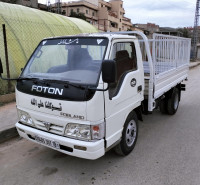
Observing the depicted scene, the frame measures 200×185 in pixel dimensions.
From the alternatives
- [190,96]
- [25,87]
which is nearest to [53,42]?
[25,87]

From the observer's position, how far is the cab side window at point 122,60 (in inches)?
119

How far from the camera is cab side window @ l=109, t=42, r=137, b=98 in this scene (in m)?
3.01

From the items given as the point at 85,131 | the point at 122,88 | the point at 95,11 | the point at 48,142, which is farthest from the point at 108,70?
the point at 95,11

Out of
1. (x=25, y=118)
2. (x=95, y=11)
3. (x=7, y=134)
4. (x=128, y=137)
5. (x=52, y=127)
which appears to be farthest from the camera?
(x=95, y=11)

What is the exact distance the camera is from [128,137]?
3.51 meters

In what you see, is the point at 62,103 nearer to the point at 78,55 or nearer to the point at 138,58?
the point at 78,55

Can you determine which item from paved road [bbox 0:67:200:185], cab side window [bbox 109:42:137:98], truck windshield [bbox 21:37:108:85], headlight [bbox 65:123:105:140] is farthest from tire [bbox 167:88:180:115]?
headlight [bbox 65:123:105:140]

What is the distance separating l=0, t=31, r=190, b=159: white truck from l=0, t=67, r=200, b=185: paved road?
1.05 ft

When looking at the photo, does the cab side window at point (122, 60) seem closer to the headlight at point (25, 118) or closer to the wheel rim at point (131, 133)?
the wheel rim at point (131, 133)

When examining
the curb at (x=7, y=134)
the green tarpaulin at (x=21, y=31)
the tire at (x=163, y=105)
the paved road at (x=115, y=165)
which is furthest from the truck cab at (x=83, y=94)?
the green tarpaulin at (x=21, y=31)

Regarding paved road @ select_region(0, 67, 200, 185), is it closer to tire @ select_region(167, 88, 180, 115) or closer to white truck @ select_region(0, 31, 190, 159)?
white truck @ select_region(0, 31, 190, 159)

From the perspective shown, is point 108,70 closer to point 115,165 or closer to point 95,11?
point 115,165

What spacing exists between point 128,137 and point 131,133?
4.7 inches

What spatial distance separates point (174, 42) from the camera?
517cm
